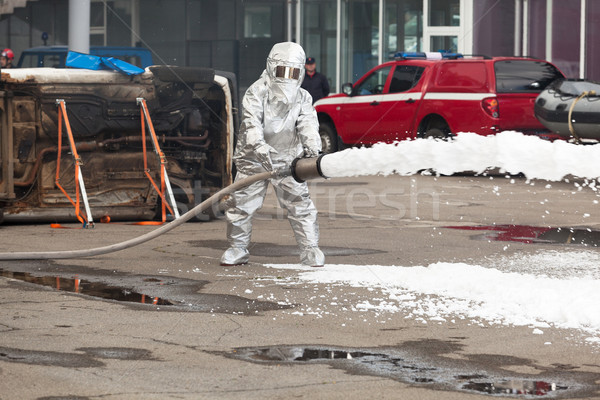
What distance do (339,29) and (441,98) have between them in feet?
33.9

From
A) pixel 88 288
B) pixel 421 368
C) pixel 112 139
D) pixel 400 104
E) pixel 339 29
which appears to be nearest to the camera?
pixel 421 368

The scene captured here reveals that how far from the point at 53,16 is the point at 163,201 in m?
23.5

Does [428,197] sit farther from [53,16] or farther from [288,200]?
[53,16]

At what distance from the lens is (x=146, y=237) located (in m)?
8.33

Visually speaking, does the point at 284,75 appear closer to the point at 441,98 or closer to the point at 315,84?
the point at 441,98

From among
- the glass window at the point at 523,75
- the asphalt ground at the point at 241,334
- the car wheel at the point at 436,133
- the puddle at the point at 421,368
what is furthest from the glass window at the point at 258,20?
the puddle at the point at 421,368

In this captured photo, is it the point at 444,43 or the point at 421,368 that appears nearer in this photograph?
the point at 421,368

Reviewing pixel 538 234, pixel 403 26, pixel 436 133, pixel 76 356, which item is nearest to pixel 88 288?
pixel 76 356

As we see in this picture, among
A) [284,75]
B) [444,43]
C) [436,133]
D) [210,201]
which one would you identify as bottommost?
[210,201]

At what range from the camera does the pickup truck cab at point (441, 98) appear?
17250 millimetres

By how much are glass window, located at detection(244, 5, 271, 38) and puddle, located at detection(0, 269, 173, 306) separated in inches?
839

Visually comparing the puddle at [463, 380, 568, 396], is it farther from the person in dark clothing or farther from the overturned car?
the person in dark clothing

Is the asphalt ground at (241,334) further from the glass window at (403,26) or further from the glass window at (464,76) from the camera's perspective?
the glass window at (403,26)

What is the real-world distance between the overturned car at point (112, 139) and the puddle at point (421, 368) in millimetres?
6000
